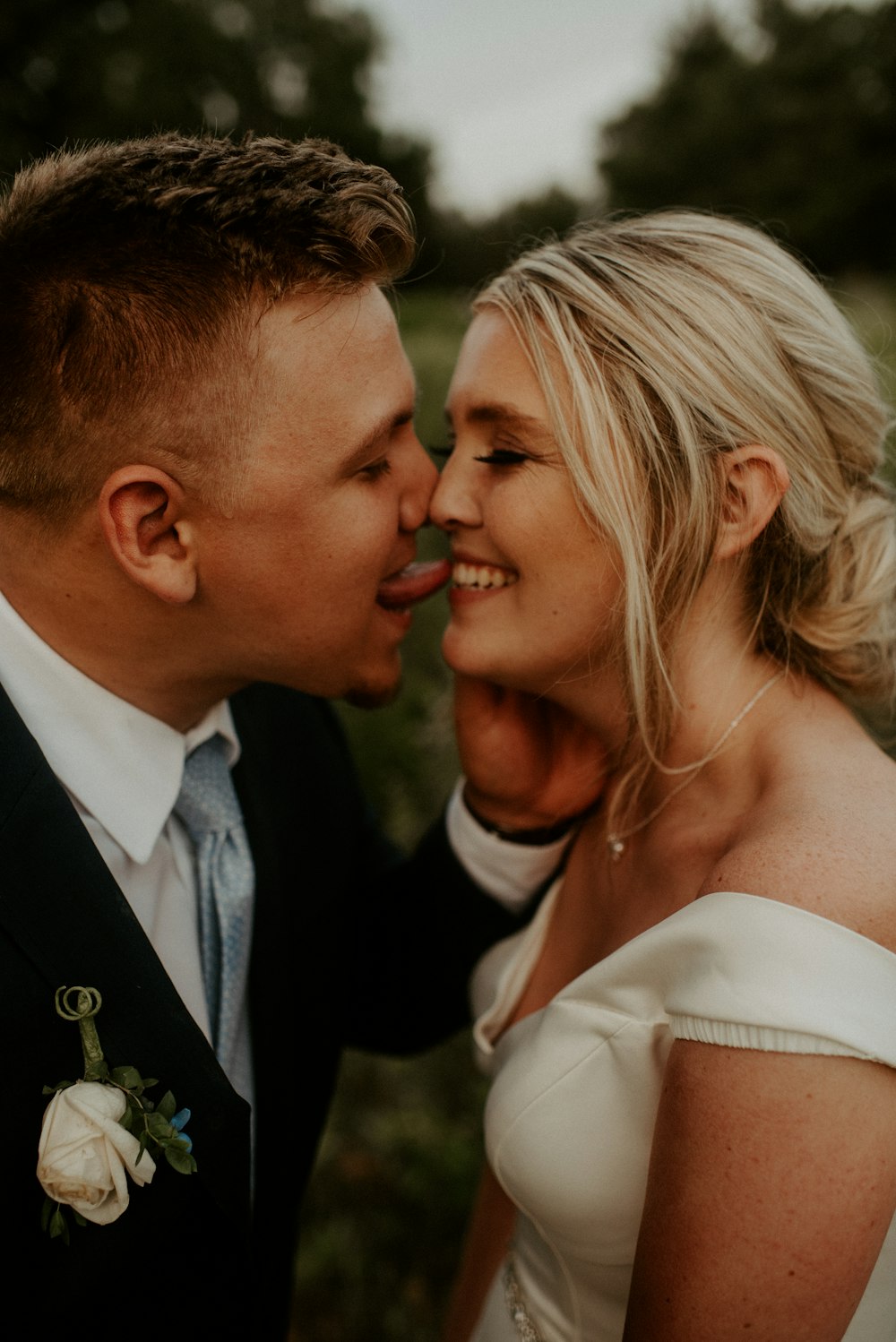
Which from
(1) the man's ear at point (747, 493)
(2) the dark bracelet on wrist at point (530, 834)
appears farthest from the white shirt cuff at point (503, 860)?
(1) the man's ear at point (747, 493)

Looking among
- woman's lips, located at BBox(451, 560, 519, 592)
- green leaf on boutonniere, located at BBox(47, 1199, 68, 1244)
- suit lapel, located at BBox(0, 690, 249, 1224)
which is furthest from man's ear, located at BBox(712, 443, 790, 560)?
green leaf on boutonniere, located at BBox(47, 1199, 68, 1244)

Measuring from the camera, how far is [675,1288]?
1.68m

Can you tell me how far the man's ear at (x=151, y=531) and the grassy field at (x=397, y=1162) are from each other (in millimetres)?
1280

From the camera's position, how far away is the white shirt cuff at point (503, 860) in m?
2.86

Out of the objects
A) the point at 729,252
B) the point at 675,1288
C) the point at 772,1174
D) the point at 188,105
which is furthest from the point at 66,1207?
the point at 188,105

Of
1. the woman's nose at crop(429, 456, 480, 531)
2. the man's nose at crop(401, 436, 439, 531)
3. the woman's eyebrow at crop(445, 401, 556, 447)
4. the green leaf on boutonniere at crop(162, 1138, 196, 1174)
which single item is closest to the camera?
the green leaf on boutonniere at crop(162, 1138, 196, 1174)

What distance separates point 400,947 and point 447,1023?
273 millimetres

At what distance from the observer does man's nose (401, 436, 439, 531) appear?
2654 millimetres

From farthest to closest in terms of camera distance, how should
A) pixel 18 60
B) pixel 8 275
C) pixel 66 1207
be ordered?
1. pixel 18 60
2. pixel 8 275
3. pixel 66 1207

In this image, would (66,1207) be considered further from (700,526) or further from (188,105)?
(188,105)

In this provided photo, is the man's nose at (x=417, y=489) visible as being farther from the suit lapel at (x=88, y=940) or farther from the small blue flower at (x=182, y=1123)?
the small blue flower at (x=182, y=1123)

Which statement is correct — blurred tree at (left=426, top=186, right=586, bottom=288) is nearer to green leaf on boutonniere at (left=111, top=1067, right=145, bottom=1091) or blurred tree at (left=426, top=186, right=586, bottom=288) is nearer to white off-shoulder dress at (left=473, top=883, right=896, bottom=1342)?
white off-shoulder dress at (left=473, top=883, right=896, bottom=1342)

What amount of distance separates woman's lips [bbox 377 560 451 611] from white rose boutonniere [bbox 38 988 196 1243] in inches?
51.9

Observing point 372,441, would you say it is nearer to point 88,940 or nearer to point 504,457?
point 504,457
